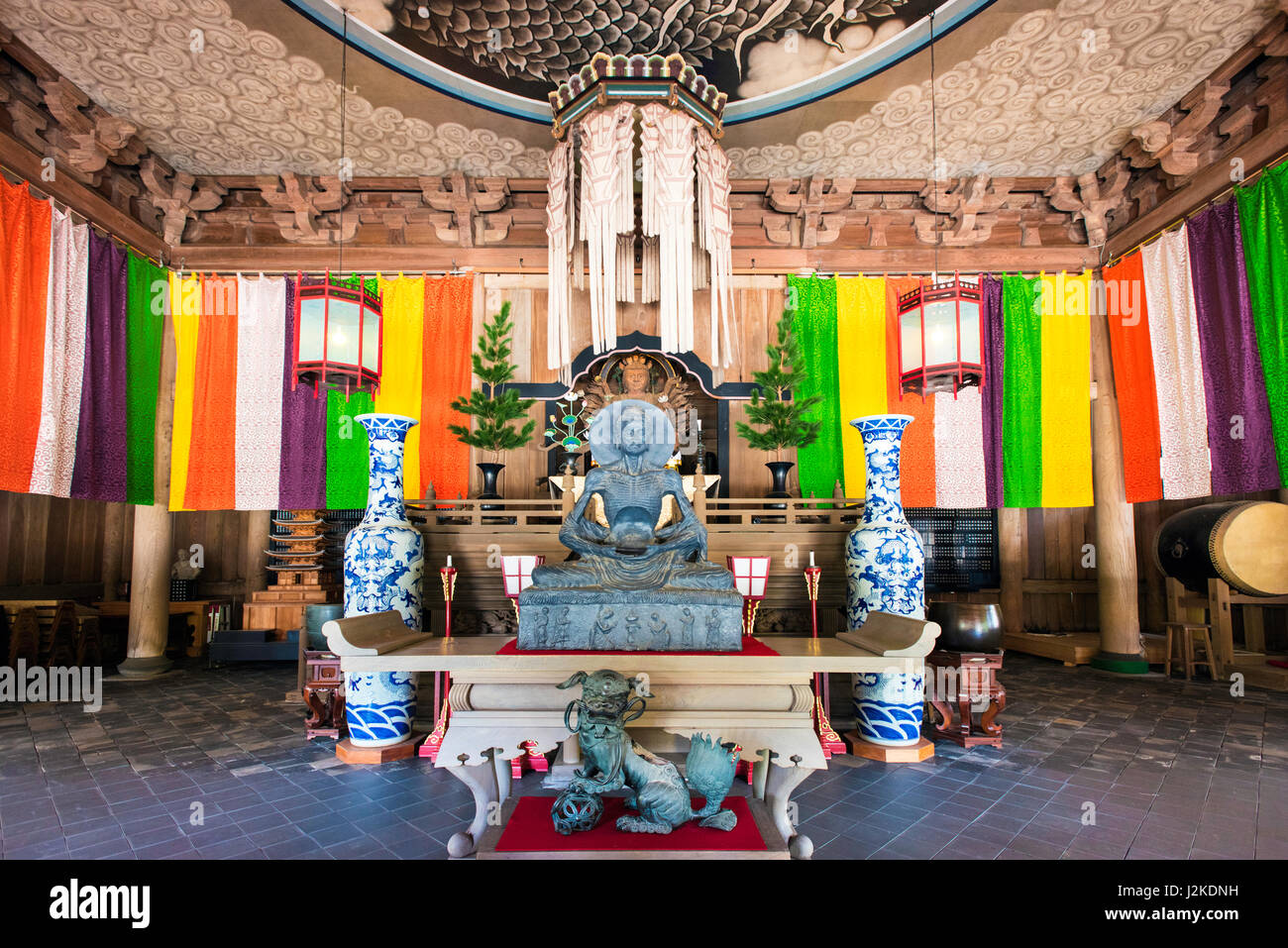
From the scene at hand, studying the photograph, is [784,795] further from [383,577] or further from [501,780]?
[383,577]

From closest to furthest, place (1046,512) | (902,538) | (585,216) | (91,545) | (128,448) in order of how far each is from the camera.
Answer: (902,538) < (585,216) < (128,448) < (91,545) < (1046,512)

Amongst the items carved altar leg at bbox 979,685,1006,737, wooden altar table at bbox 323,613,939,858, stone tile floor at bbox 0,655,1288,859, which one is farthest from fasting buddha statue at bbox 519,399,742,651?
carved altar leg at bbox 979,685,1006,737

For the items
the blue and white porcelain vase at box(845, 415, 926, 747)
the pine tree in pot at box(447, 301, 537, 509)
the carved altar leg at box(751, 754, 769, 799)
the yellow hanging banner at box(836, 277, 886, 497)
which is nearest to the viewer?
the carved altar leg at box(751, 754, 769, 799)

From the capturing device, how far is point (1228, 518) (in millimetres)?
5844

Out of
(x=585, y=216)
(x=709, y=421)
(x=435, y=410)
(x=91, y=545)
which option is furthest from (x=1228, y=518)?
(x=91, y=545)

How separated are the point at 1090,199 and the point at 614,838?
814cm

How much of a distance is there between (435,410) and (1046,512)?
7785 millimetres

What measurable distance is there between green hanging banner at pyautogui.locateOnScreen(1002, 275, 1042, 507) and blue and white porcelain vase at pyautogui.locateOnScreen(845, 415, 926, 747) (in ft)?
11.5

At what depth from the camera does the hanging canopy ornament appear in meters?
5.38

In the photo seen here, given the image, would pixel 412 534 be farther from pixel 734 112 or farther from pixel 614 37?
pixel 734 112

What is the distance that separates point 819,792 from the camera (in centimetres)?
325

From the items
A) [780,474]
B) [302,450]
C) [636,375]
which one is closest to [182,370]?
[302,450]

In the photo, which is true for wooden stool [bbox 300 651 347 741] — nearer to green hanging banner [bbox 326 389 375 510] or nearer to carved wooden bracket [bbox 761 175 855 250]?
green hanging banner [bbox 326 389 375 510]

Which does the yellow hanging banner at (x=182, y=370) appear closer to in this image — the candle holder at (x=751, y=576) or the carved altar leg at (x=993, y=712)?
the candle holder at (x=751, y=576)
